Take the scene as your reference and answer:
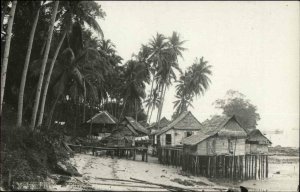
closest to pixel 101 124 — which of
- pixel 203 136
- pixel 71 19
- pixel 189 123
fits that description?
pixel 189 123

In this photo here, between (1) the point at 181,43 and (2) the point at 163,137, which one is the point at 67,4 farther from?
(1) the point at 181,43

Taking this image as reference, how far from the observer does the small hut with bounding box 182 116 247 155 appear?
31766 mm

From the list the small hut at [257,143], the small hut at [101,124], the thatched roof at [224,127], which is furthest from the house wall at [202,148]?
the small hut at [101,124]

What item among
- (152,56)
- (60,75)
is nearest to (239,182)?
(60,75)

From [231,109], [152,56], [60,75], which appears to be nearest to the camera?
[60,75]

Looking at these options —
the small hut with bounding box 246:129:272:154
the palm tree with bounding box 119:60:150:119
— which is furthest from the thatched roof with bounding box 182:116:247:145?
the palm tree with bounding box 119:60:150:119

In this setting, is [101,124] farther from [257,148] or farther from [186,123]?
[257,148]

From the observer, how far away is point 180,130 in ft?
129

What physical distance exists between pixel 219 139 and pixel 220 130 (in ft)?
2.89

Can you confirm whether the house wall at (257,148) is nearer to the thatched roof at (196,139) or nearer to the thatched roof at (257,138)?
the thatched roof at (257,138)

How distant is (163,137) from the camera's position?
40344 mm

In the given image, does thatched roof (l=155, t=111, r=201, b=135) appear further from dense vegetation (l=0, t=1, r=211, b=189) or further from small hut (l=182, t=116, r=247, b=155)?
dense vegetation (l=0, t=1, r=211, b=189)

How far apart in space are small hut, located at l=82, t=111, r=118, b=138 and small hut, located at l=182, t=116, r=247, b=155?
11917mm

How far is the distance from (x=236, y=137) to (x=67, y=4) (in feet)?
63.4
